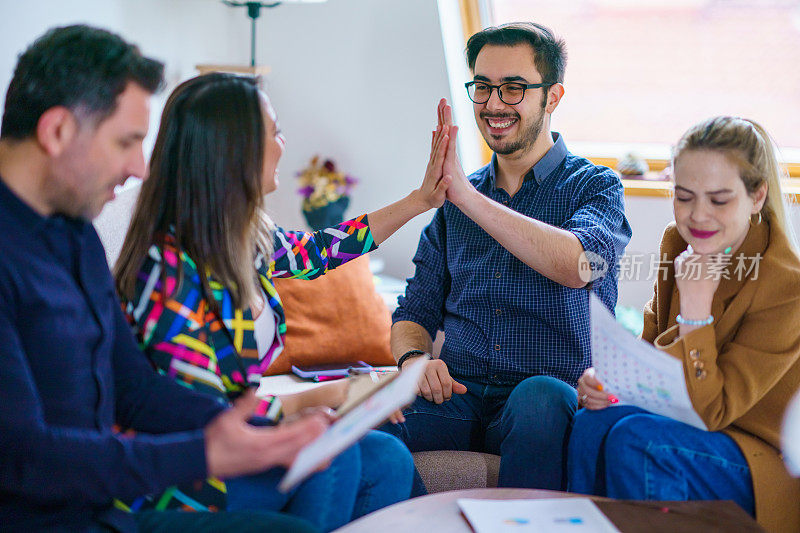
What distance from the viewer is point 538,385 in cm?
178

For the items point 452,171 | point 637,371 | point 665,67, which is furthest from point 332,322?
point 665,67

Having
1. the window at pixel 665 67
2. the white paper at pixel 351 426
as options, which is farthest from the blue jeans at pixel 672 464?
the window at pixel 665 67

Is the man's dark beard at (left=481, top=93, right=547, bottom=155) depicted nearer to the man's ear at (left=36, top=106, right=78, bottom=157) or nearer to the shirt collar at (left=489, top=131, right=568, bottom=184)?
Result: the shirt collar at (left=489, top=131, right=568, bottom=184)

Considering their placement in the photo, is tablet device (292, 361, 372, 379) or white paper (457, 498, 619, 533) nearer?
white paper (457, 498, 619, 533)

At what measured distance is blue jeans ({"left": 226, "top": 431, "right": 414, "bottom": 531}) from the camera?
1435 mm

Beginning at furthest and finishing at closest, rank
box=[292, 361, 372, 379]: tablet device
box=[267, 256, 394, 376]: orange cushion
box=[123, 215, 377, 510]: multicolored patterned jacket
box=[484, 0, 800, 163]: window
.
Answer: box=[484, 0, 800, 163]: window
box=[267, 256, 394, 376]: orange cushion
box=[292, 361, 372, 379]: tablet device
box=[123, 215, 377, 510]: multicolored patterned jacket

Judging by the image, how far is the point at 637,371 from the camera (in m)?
1.43

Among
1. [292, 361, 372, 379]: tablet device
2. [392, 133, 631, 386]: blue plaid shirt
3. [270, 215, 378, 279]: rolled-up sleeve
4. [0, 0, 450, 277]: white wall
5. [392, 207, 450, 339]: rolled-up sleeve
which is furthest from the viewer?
[0, 0, 450, 277]: white wall

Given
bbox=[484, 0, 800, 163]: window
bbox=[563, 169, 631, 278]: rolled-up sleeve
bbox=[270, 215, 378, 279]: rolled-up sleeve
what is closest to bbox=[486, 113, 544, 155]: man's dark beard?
bbox=[563, 169, 631, 278]: rolled-up sleeve

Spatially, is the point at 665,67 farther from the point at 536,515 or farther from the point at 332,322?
the point at 536,515

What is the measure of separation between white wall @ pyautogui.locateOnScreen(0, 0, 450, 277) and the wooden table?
2188mm

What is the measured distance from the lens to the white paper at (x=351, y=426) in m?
0.97

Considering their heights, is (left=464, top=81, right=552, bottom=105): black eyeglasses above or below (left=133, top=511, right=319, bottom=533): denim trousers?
above

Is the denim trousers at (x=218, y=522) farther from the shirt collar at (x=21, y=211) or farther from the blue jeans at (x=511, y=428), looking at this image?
the blue jeans at (x=511, y=428)
